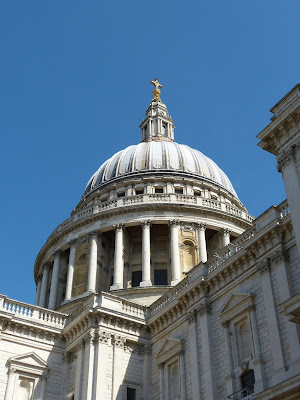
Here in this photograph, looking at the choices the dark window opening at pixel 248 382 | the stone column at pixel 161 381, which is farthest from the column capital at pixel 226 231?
the dark window opening at pixel 248 382

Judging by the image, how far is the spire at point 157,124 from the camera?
6359cm

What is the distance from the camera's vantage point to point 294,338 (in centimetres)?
2153

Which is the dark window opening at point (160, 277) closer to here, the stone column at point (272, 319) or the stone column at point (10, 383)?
the stone column at point (10, 383)

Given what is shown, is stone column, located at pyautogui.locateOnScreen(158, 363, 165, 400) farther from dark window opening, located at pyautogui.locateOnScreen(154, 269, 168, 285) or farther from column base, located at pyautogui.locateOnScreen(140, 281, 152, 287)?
dark window opening, located at pyautogui.locateOnScreen(154, 269, 168, 285)

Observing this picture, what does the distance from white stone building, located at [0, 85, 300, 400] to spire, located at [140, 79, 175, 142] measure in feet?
45.9

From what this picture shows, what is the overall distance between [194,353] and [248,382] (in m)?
4.11

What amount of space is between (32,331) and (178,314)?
28.2ft

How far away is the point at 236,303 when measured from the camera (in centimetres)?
2605

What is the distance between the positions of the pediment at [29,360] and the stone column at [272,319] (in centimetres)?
1389

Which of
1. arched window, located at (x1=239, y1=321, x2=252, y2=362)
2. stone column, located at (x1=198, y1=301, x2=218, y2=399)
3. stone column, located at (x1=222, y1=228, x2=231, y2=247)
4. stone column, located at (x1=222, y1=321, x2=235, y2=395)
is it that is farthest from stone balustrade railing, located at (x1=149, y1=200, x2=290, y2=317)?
stone column, located at (x1=222, y1=228, x2=231, y2=247)

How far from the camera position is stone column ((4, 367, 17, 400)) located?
28594mm

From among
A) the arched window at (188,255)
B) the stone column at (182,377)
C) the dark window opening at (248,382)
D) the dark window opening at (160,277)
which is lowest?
the dark window opening at (248,382)

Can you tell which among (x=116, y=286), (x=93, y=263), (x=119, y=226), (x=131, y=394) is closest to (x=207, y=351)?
(x=131, y=394)

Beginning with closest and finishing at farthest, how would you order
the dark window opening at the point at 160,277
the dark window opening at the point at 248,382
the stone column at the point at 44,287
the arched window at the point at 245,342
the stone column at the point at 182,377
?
1. the dark window opening at the point at 248,382
2. the arched window at the point at 245,342
3. the stone column at the point at 182,377
4. the dark window opening at the point at 160,277
5. the stone column at the point at 44,287
